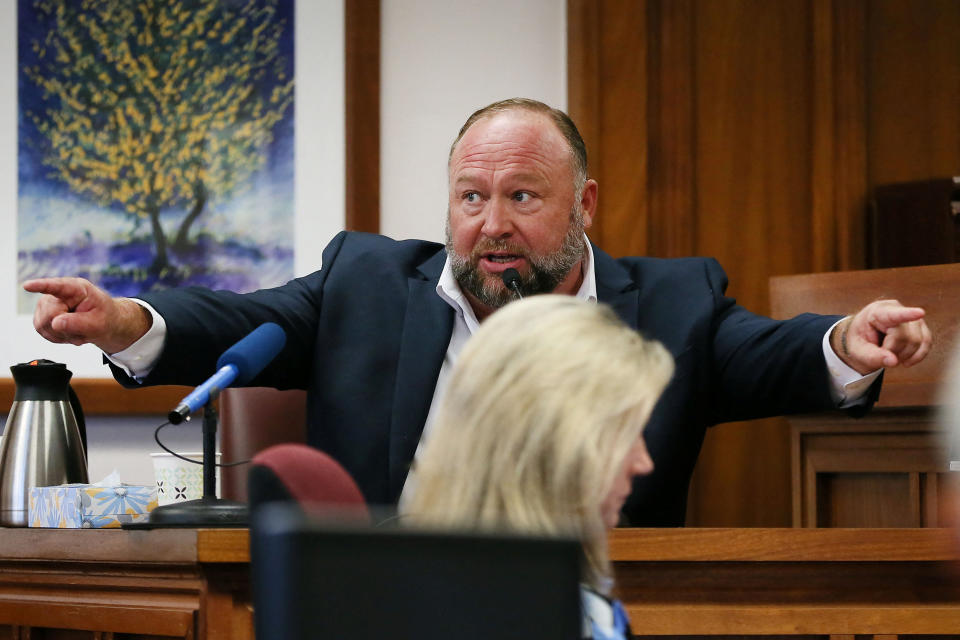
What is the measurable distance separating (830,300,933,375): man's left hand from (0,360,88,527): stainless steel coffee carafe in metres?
1.21

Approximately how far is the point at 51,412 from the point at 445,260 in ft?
2.58

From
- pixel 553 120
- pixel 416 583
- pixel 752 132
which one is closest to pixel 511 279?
pixel 553 120

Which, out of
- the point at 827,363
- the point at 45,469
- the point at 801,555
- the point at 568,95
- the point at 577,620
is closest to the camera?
the point at 577,620

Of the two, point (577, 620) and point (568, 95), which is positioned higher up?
point (568, 95)

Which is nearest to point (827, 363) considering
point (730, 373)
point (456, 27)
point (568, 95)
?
point (730, 373)

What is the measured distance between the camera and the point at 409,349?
2143 mm

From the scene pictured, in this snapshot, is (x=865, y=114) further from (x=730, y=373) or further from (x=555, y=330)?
(x=555, y=330)

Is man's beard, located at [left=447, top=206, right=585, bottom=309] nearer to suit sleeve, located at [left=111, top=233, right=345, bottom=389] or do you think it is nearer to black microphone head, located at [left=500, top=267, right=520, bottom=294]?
black microphone head, located at [left=500, top=267, right=520, bottom=294]

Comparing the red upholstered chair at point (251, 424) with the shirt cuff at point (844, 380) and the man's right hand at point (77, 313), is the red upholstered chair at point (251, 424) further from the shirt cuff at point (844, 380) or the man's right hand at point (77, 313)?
the shirt cuff at point (844, 380)

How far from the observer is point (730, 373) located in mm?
2170

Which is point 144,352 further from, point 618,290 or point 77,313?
point 618,290

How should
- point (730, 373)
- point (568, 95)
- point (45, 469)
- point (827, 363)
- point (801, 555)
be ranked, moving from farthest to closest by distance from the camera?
point (568, 95)
point (730, 373)
point (827, 363)
point (45, 469)
point (801, 555)

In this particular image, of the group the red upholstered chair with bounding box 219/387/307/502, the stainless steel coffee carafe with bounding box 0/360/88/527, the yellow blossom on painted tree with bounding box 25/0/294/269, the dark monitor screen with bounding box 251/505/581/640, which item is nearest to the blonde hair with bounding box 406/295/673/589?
the dark monitor screen with bounding box 251/505/581/640

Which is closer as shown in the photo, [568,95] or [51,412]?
[51,412]
